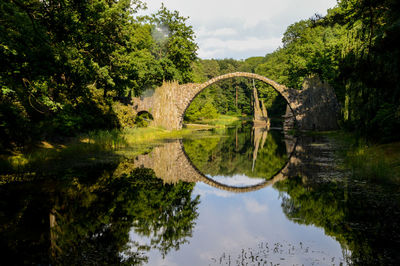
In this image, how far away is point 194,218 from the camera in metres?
6.27

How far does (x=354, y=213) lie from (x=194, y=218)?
128 inches

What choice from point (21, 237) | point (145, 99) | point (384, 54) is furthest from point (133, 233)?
point (145, 99)

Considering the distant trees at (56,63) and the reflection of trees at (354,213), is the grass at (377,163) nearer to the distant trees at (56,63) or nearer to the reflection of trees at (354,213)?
the reflection of trees at (354,213)

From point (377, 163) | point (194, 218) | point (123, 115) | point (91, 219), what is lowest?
point (194, 218)

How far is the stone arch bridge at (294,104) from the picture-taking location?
1078 inches

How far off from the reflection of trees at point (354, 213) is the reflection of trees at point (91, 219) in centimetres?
251

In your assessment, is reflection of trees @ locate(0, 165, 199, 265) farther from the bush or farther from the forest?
the bush

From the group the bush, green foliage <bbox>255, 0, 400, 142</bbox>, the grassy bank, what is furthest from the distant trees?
green foliage <bbox>255, 0, 400, 142</bbox>

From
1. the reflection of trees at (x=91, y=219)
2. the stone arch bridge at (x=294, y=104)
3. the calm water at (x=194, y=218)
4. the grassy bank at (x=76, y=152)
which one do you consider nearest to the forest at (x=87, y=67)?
the grassy bank at (x=76, y=152)

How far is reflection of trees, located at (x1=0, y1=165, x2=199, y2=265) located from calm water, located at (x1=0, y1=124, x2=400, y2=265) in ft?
0.06

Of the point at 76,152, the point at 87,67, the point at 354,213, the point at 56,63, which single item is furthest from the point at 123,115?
the point at 354,213

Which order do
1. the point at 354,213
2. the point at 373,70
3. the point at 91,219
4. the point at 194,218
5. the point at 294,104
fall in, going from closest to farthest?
the point at 91,219 → the point at 354,213 → the point at 194,218 → the point at 373,70 → the point at 294,104

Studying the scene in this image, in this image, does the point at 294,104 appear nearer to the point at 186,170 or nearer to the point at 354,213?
the point at 186,170

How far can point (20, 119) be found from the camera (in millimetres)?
10844
